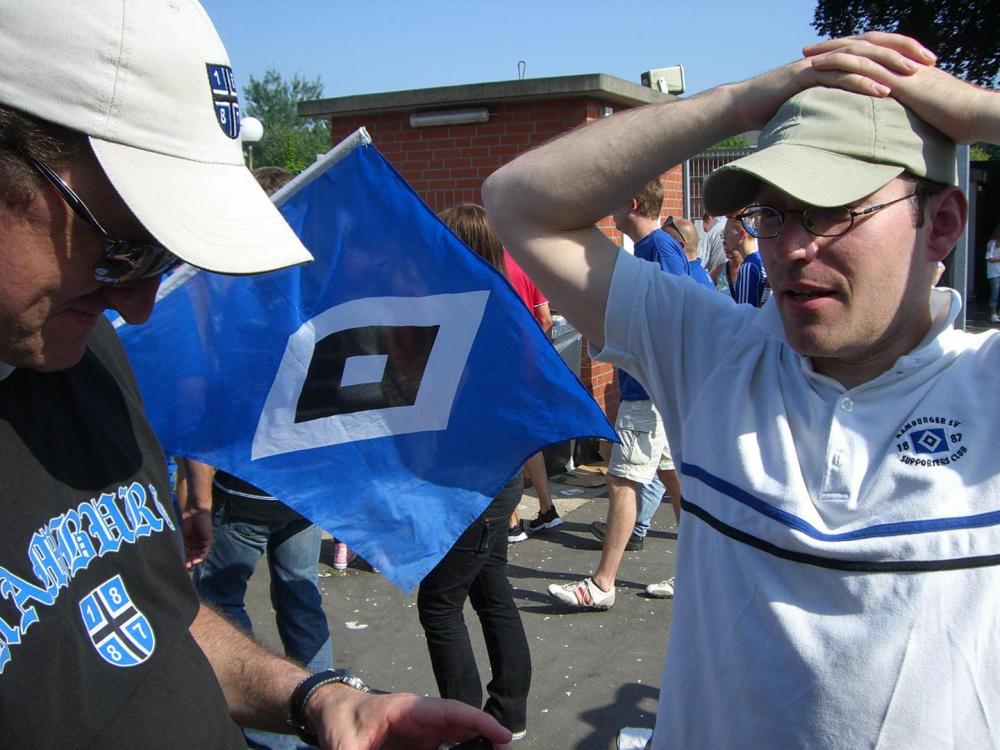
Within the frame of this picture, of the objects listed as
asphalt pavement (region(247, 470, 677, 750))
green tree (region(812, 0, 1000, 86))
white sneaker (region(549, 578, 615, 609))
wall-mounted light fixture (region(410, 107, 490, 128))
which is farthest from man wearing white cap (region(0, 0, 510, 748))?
green tree (region(812, 0, 1000, 86))

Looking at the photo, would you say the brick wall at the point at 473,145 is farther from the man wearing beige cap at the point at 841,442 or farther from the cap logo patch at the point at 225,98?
the cap logo patch at the point at 225,98

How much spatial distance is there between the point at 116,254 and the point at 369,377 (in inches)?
69.2

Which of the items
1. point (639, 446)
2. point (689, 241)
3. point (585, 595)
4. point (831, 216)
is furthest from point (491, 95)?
point (831, 216)

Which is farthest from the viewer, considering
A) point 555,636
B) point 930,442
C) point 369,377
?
point 555,636

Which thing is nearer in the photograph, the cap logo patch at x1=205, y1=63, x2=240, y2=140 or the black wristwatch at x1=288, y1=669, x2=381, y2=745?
the cap logo patch at x1=205, y1=63, x2=240, y2=140

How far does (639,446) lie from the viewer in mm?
5277

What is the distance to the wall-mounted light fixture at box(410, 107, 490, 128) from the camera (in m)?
7.70

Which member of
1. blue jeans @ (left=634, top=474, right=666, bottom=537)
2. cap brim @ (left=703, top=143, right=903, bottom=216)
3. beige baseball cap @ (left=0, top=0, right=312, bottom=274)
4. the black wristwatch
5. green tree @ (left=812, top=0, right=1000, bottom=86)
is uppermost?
green tree @ (left=812, top=0, right=1000, bottom=86)

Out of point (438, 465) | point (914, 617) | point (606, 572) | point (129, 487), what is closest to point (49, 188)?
point (129, 487)

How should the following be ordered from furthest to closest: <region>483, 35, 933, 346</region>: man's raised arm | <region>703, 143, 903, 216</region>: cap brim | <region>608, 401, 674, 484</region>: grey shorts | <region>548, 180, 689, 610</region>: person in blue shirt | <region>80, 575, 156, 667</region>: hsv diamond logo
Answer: <region>608, 401, 674, 484</region>: grey shorts
<region>548, 180, 689, 610</region>: person in blue shirt
<region>483, 35, 933, 346</region>: man's raised arm
<region>703, 143, 903, 216</region>: cap brim
<region>80, 575, 156, 667</region>: hsv diamond logo

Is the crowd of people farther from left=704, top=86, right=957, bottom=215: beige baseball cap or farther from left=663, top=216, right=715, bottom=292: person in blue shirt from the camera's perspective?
left=663, top=216, right=715, bottom=292: person in blue shirt

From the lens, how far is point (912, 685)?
4.58 ft

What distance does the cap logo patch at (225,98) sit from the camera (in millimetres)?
1346

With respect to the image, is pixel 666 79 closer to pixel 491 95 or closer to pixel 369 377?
pixel 491 95
